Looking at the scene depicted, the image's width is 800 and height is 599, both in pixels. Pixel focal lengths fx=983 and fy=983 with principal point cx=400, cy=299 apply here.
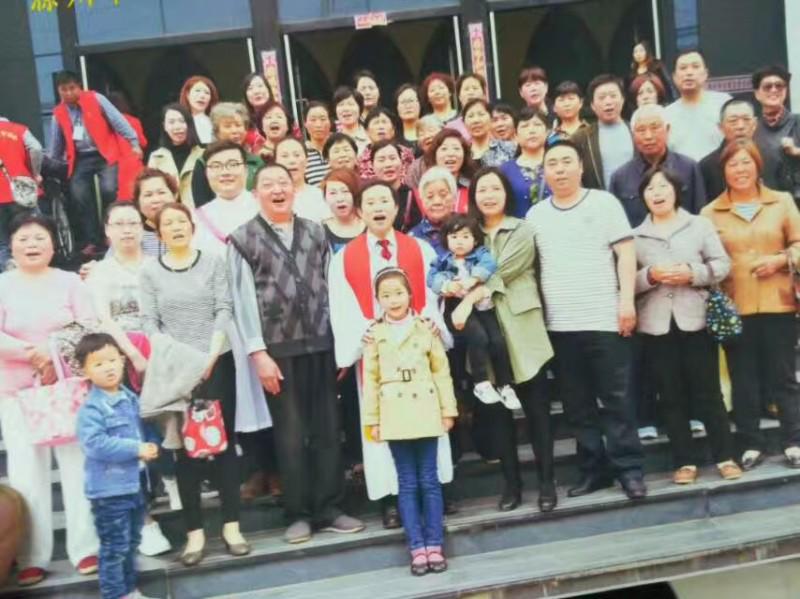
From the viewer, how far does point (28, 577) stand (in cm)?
482

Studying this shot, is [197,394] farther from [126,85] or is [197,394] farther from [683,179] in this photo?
[126,85]

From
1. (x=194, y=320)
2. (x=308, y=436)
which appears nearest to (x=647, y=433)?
(x=308, y=436)

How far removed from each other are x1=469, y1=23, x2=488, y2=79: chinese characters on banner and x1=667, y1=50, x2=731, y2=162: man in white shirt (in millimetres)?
3183

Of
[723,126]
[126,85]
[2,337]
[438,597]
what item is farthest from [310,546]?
[126,85]

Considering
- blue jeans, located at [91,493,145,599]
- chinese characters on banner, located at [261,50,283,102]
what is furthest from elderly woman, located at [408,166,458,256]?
chinese characters on banner, located at [261,50,283,102]

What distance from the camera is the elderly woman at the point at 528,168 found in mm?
5660

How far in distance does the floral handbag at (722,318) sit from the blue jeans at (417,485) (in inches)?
63.6

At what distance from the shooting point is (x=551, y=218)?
5191 millimetres

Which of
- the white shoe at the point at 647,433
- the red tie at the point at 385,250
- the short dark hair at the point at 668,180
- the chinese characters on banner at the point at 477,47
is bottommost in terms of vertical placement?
the white shoe at the point at 647,433

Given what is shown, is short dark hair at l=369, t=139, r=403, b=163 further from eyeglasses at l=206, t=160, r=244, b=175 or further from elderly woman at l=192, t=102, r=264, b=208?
eyeglasses at l=206, t=160, r=244, b=175

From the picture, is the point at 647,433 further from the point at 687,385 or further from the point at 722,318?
the point at 722,318

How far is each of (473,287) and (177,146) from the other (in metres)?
2.58

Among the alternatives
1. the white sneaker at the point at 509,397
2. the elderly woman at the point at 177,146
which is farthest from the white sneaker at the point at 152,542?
the elderly woman at the point at 177,146

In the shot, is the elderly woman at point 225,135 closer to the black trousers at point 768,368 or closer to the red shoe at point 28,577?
the red shoe at point 28,577
